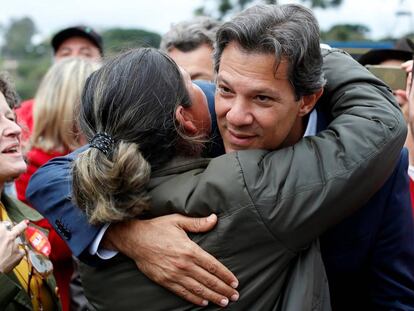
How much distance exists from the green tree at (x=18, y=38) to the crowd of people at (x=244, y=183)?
23.2 metres

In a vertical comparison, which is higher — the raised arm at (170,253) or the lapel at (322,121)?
the lapel at (322,121)

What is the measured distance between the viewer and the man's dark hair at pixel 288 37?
1812mm

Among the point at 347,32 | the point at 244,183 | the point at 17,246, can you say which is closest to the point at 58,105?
the point at 17,246

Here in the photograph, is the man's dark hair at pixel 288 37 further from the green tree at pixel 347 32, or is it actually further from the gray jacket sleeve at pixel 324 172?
the green tree at pixel 347 32

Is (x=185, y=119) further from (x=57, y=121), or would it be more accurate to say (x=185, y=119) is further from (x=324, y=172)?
(x=57, y=121)

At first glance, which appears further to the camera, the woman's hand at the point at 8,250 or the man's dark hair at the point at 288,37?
the woman's hand at the point at 8,250

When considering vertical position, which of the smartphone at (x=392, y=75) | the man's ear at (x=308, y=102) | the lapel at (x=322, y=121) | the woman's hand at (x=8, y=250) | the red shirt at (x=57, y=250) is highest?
the man's ear at (x=308, y=102)

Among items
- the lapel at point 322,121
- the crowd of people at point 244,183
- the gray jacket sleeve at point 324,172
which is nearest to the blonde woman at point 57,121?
the crowd of people at point 244,183

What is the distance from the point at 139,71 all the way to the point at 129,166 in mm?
319

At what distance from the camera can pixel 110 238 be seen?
1837mm

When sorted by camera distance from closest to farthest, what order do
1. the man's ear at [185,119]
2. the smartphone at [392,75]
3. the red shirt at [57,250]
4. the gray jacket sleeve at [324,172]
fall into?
the gray jacket sleeve at [324,172] < the man's ear at [185,119] < the smartphone at [392,75] < the red shirt at [57,250]

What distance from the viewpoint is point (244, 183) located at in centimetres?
165

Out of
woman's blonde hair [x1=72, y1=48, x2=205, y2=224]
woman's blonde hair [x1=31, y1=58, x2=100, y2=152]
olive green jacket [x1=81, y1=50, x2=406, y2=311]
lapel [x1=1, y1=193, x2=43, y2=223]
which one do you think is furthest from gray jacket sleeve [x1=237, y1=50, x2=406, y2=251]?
woman's blonde hair [x1=31, y1=58, x2=100, y2=152]

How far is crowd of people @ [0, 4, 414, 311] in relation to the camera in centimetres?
167
